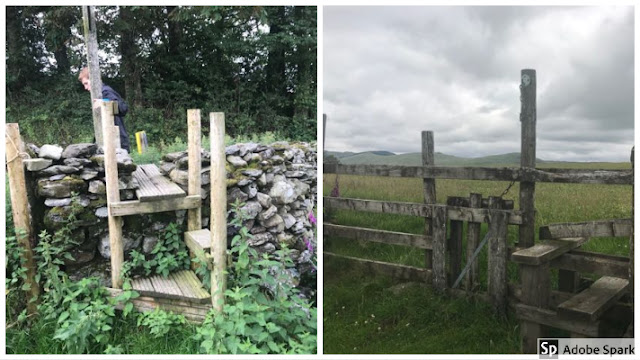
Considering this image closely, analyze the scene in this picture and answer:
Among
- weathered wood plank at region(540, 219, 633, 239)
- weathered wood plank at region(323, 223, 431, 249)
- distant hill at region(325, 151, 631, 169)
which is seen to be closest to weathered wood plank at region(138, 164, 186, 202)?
weathered wood plank at region(323, 223, 431, 249)

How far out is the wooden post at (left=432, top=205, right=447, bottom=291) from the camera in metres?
2.99

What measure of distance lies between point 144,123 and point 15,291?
5.83 metres

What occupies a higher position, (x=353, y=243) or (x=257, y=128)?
(x=257, y=128)

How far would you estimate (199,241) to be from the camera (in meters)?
3.23

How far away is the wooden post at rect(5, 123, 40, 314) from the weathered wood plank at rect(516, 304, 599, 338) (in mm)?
3092

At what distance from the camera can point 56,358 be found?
100 inches

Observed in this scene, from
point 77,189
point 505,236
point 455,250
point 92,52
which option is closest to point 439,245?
point 455,250

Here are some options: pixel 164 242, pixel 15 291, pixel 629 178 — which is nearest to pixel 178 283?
pixel 164 242

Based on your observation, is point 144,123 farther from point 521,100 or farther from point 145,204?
point 521,100

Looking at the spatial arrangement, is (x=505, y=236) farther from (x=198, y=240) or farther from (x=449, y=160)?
(x=198, y=240)

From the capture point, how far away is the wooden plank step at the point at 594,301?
205 cm

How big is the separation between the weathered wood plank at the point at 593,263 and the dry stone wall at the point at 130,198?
228 cm

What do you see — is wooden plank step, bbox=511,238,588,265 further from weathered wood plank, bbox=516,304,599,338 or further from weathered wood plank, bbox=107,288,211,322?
weathered wood plank, bbox=107,288,211,322

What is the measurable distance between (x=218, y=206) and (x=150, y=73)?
7.27 meters
